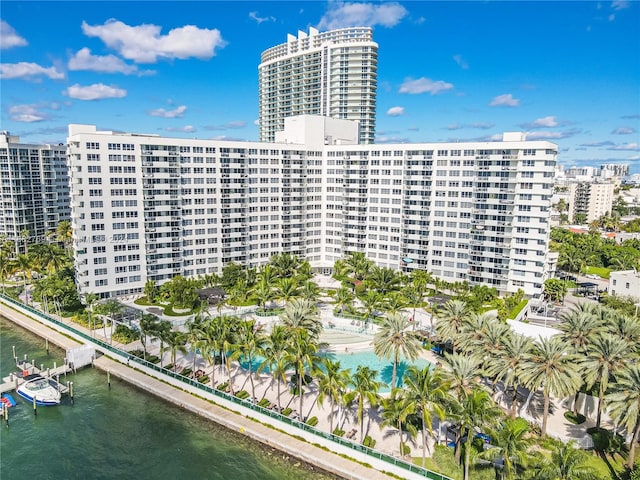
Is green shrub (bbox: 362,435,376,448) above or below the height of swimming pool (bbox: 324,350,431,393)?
below

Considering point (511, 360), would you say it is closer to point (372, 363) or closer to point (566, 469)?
point (566, 469)

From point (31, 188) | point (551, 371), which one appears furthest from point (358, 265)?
point (31, 188)

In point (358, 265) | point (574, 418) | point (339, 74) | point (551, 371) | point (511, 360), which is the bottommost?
point (574, 418)

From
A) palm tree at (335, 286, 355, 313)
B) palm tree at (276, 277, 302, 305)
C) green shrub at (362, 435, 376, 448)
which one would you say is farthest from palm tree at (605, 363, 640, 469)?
palm tree at (276, 277, 302, 305)

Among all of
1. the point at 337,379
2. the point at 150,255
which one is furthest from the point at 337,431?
the point at 150,255

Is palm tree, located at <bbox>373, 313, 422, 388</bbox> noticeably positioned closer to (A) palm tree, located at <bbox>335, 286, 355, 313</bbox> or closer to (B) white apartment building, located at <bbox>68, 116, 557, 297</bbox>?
(A) palm tree, located at <bbox>335, 286, 355, 313</bbox>

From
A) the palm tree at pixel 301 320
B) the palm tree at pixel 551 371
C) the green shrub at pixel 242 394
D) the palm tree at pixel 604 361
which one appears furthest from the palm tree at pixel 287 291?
the palm tree at pixel 604 361

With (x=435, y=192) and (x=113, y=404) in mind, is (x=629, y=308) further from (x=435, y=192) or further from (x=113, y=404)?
(x=113, y=404)
